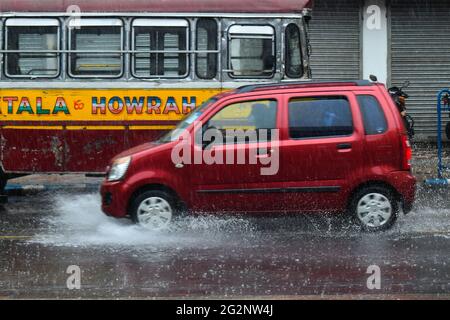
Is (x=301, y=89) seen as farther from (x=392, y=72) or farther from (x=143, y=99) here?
(x=392, y=72)

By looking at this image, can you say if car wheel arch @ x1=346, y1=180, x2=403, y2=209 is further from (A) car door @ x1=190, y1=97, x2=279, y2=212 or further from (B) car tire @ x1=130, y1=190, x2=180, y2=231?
(B) car tire @ x1=130, y1=190, x2=180, y2=231

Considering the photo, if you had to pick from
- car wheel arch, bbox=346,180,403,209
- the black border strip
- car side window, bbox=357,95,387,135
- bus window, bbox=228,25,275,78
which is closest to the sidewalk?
bus window, bbox=228,25,275,78

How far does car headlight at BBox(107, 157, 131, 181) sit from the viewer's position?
33.5 ft

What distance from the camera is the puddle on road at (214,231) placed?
972 centimetres

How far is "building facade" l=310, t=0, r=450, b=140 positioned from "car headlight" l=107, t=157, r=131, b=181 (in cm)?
1205

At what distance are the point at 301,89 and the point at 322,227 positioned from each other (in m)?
1.72

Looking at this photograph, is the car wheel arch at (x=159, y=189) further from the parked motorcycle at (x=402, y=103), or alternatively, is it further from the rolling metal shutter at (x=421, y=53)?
the rolling metal shutter at (x=421, y=53)

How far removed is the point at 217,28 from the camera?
13195mm

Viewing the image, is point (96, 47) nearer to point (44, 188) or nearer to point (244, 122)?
point (44, 188)

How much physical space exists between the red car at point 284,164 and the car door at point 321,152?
0.01m

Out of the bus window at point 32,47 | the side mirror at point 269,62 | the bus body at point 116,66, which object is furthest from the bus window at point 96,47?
the side mirror at point 269,62

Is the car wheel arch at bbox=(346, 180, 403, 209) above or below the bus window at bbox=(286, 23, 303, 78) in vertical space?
below

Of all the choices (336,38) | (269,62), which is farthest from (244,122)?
(336,38)
